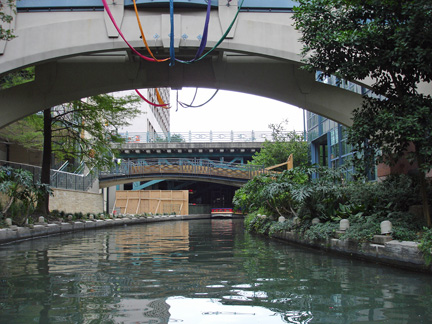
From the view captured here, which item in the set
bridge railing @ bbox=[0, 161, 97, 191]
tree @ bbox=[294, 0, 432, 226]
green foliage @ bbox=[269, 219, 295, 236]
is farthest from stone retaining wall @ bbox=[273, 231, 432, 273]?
bridge railing @ bbox=[0, 161, 97, 191]

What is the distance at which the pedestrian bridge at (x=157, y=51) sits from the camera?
14.5 meters

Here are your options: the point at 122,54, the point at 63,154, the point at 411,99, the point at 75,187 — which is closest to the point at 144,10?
the point at 122,54

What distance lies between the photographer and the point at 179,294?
6.02 metres

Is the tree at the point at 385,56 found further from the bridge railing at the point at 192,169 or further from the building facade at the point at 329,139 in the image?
the bridge railing at the point at 192,169

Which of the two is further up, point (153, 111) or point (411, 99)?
point (153, 111)

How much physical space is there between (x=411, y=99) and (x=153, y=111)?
2394 inches

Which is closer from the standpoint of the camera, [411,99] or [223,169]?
[411,99]

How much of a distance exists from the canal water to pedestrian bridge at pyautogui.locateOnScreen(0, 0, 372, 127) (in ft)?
23.8

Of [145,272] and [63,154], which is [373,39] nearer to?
[145,272]

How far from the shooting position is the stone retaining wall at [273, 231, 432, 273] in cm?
784

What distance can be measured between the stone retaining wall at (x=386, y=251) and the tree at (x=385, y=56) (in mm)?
1223

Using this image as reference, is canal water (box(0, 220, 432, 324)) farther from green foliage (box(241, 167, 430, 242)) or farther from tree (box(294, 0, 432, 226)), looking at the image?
tree (box(294, 0, 432, 226))

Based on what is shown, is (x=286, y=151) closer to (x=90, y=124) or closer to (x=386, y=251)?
(x=90, y=124)

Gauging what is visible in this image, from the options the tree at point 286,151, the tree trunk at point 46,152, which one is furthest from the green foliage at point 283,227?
the tree at point 286,151
